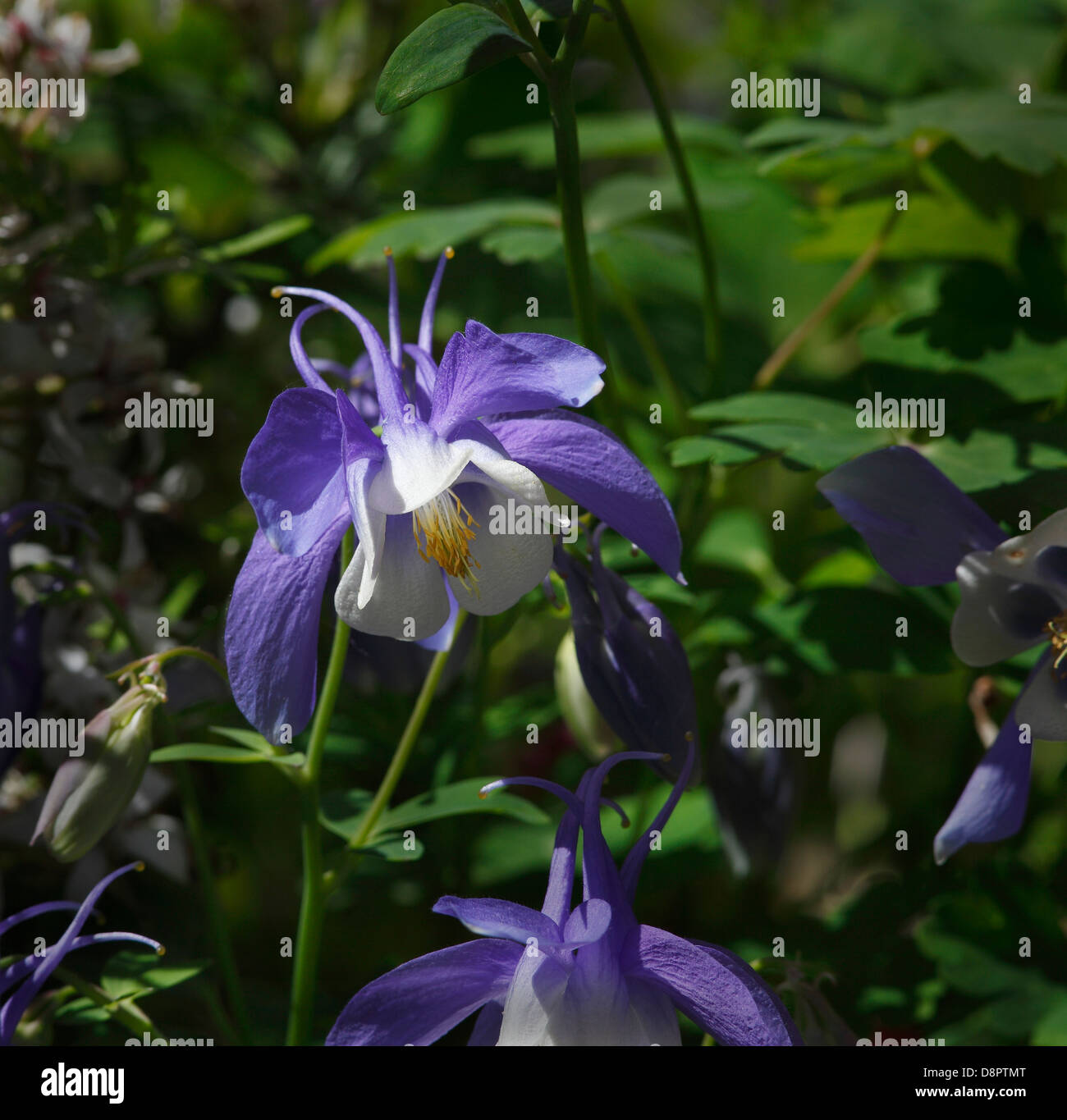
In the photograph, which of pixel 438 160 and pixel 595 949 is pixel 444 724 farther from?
pixel 438 160

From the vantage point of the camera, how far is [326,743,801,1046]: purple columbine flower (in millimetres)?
460

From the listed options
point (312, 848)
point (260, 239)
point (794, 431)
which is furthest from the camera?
point (260, 239)

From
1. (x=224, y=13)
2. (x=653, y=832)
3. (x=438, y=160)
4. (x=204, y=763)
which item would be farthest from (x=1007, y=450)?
(x=224, y=13)

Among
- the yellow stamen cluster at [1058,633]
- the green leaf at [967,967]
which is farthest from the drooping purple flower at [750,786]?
the yellow stamen cluster at [1058,633]

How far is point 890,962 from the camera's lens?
2.50 feet

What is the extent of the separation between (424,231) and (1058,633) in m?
0.55

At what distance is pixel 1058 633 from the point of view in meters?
0.58

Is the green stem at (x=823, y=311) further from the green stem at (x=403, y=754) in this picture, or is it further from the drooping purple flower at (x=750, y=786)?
the green stem at (x=403, y=754)

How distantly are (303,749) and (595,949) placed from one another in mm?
260

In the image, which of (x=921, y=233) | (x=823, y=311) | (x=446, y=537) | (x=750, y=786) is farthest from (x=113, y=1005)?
(x=921, y=233)

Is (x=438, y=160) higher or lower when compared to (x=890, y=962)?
higher

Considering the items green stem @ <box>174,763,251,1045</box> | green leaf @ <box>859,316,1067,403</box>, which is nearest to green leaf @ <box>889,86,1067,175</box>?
green leaf @ <box>859,316,1067,403</box>

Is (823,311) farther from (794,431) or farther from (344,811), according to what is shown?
(344,811)

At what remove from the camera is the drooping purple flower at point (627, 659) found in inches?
21.9
